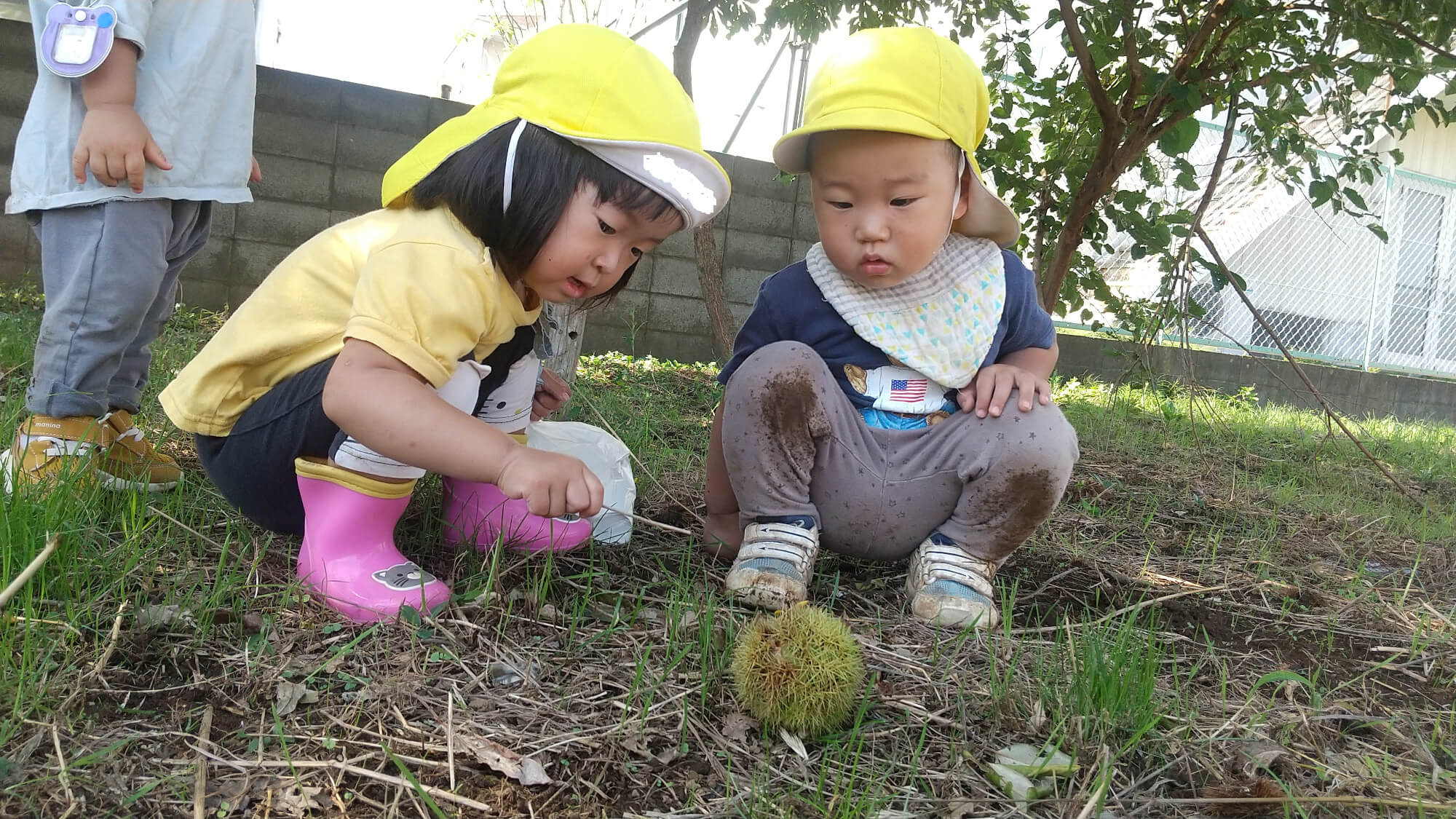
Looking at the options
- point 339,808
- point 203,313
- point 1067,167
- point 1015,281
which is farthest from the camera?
point 203,313

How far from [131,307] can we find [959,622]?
6.21ft

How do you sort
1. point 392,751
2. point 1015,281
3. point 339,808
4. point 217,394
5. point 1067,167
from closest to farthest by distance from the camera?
point 339,808, point 392,751, point 217,394, point 1015,281, point 1067,167

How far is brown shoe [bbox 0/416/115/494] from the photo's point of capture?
5.87 feet

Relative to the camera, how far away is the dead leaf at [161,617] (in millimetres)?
1437

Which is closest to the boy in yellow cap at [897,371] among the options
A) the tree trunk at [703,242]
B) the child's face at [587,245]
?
the child's face at [587,245]

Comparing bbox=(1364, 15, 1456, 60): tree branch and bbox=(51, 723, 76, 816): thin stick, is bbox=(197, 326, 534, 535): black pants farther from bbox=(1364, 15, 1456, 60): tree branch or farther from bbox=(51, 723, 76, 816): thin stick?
bbox=(1364, 15, 1456, 60): tree branch

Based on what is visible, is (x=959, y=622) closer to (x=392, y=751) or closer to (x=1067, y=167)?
(x=392, y=751)

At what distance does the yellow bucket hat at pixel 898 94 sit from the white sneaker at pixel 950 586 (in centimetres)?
77

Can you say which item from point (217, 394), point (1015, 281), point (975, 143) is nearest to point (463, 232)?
point (217, 394)

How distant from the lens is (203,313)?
16.9ft

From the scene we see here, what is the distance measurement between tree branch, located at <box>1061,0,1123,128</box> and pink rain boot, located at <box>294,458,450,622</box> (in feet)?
7.92

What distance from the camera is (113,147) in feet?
6.66

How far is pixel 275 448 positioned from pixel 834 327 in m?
1.16

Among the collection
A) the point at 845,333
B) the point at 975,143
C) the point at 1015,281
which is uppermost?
the point at 975,143
